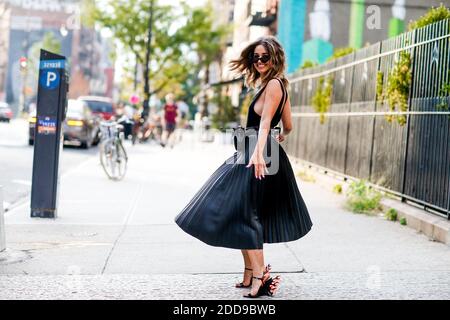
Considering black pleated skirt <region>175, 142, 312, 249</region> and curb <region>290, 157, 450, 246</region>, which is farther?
curb <region>290, 157, 450, 246</region>

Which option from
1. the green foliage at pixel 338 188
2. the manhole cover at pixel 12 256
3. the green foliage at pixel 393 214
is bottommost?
the manhole cover at pixel 12 256

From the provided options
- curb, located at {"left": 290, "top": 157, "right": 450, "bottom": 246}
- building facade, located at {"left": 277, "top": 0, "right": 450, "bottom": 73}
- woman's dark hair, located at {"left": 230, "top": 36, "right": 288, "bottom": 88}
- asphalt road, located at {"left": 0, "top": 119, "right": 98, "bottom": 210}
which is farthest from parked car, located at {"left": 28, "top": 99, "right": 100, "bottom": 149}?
woman's dark hair, located at {"left": 230, "top": 36, "right": 288, "bottom": 88}

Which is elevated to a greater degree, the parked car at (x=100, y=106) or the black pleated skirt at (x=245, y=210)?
the parked car at (x=100, y=106)

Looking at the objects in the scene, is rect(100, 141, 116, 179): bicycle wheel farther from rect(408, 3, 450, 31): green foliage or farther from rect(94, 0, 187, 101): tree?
rect(94, 0, 187, 101): tree

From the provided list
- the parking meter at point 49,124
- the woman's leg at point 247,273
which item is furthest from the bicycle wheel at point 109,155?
the woman's leg at point 247,273

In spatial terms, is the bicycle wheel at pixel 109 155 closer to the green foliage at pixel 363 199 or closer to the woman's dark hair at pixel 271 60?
the green foliage at pixel 363 199

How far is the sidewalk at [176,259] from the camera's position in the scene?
517cm

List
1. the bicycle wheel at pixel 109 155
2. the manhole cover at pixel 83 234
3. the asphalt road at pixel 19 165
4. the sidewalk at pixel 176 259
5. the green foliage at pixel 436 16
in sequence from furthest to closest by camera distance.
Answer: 1. the bicycle wheel at pixel 109 155
2. the asphalt road at pixel 19 165
3. the green foliage at pixel 436 16
4. the manhole cover at pixel 83 234
5. the sidewalk at pixel 176 259

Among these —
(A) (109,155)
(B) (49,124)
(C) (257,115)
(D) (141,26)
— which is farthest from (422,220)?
(D) (141,26)

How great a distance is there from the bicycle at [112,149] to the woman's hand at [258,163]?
9.26 meters

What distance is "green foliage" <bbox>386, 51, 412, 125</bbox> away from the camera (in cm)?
982

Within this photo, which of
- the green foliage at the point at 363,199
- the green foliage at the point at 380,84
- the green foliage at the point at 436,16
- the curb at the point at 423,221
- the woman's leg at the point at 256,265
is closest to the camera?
the woman's leg at the point at 256,265
